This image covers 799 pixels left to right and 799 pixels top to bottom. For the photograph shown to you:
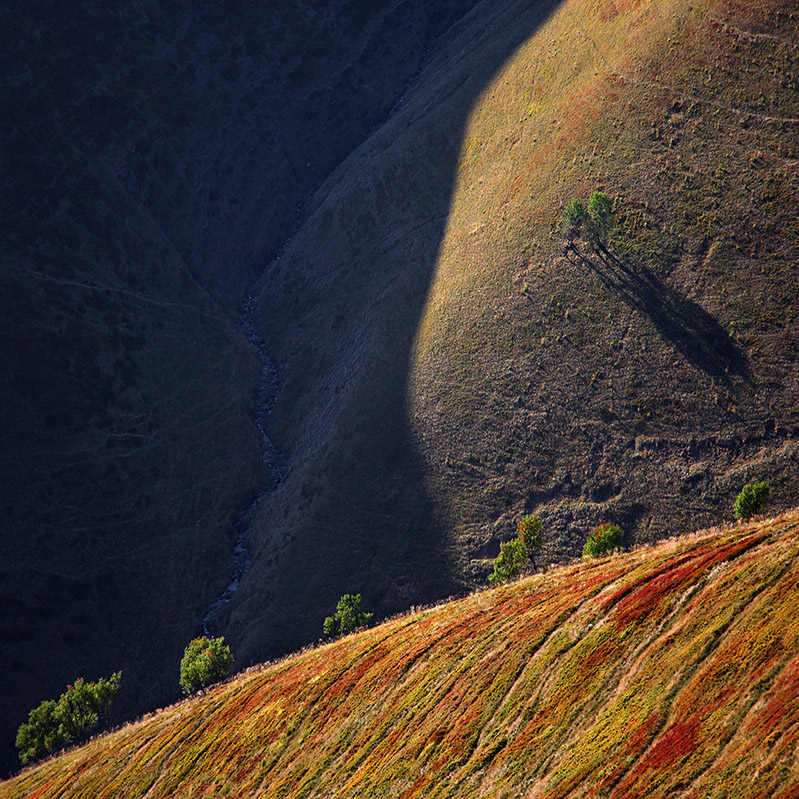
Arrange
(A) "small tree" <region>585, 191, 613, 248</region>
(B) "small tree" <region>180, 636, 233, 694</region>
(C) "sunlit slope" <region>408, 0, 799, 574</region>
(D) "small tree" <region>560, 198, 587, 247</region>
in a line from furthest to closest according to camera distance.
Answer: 1. (D) "small tree" <region>560, 198, 587, 247</region>
2. (A) "small tree" <region>585, 191, 613, 248</region>
3. (B) "small tree" <region>180, 636, 233, 694</region>
4. (C) "sunlit slope" <region>408, 0, 799, 574</region>

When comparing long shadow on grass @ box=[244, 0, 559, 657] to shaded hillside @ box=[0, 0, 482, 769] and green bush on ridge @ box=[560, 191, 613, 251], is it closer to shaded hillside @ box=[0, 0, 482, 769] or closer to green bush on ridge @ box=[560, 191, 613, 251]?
shaded hillside @ box=[0, 0, 482, 769]

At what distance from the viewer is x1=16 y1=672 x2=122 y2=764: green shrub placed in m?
64.4

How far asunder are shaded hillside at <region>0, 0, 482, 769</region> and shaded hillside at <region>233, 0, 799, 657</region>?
11.0m

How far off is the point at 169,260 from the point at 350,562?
198 ft

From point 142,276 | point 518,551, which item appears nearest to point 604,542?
point 518,551

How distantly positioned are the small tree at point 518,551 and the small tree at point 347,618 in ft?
39.6

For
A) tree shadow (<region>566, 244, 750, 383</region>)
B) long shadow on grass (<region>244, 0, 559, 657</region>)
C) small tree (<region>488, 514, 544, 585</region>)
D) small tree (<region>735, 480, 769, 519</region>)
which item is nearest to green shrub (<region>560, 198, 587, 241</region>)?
tree shadow (<region>566, 244, 750, 383</region>)

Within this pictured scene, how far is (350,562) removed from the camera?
72562 mm

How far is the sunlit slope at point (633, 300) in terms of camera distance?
6238cm

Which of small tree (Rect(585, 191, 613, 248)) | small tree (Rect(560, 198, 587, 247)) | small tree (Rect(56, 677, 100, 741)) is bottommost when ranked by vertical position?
small tree (Rect(56, 677, 100, 741))

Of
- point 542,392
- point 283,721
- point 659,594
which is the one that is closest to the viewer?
point 659,594

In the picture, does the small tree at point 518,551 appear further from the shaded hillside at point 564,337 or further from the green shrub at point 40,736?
the green shrub at point 40,736

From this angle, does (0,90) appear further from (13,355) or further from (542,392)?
(542,392)

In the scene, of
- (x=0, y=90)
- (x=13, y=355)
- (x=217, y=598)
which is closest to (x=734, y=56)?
(x=217, y=598)
